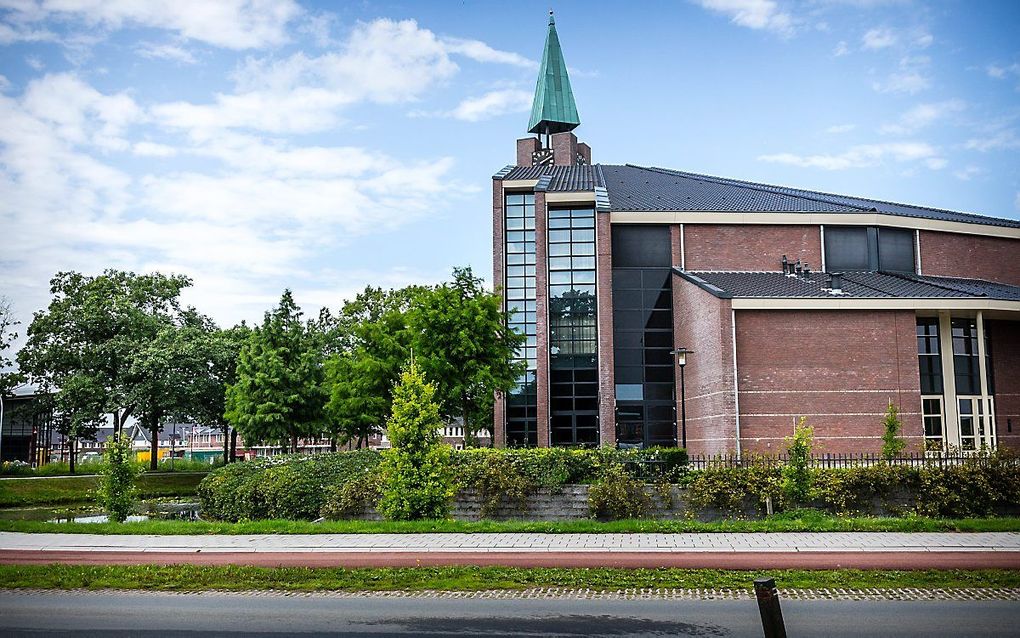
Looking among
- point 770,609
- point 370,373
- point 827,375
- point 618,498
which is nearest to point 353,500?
point 618,498

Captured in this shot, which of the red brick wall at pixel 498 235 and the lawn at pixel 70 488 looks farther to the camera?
the red brick wall at pixel 498 235

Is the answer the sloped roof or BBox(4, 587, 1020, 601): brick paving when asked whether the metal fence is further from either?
the sloped roof

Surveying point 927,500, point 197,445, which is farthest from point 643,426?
point 197,445

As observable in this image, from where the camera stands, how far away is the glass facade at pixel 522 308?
1804 inches

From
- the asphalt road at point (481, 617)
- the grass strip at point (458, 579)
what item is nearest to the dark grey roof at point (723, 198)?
the grass strip at point (458, 579)

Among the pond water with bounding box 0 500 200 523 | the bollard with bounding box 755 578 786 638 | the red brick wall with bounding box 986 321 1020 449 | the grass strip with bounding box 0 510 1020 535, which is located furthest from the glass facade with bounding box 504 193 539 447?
the bollard with bounding box 755 578 786 638

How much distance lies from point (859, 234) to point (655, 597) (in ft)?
118

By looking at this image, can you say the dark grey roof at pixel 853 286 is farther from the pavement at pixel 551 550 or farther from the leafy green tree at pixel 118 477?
the leafy green tree at pixel 118 477

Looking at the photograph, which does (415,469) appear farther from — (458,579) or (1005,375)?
(1005,375)

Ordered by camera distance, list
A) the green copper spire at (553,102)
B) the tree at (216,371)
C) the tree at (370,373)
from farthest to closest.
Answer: the green copper spire at (553,102), the tree at (216,371), the tree at (370,373)

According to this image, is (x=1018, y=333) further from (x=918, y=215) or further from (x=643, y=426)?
(x=643, y=426)

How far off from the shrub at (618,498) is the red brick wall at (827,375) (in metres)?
14.3

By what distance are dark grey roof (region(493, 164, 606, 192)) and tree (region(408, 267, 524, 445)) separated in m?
10.1

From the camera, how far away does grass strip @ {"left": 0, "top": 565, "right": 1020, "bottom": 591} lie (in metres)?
14.0
